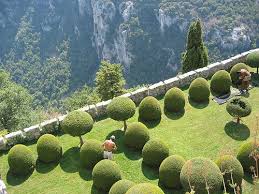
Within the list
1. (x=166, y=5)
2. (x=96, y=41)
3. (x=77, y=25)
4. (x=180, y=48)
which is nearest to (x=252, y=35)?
(x=180, y=48)

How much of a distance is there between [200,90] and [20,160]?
11884 mm

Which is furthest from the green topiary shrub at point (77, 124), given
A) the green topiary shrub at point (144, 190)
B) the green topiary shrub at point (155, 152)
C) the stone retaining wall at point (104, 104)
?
the green topiary shrub at point (144, 190)

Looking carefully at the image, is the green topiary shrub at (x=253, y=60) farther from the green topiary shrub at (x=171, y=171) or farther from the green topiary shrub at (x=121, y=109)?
the green topiary shrub at (x=171, y=171)

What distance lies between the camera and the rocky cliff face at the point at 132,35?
421 feet

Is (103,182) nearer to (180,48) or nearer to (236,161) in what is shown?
(236,161)

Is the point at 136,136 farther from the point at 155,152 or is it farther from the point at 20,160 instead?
the point at 20,160

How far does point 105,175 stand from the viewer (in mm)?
19969

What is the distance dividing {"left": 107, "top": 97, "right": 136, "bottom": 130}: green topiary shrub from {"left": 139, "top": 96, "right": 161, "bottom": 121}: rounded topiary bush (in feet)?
5.00

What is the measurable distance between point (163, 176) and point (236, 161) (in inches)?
132

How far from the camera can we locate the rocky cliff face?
128m

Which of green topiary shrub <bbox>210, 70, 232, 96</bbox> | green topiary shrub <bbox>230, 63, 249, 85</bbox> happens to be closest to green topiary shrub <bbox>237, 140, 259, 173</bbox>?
green topiary shrub <bbox>210, 70, 232, 96</bbox>

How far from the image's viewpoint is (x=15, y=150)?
22.5 metres

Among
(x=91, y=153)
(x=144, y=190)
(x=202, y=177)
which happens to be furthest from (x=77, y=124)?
(x=202, y=177)

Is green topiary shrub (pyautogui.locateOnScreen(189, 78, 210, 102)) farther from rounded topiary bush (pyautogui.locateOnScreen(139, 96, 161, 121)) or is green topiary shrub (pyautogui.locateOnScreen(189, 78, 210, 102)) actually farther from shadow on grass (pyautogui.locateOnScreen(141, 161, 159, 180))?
shadow on grass (pyautogui.locateOnScreen(141, 161, 159, 180))
